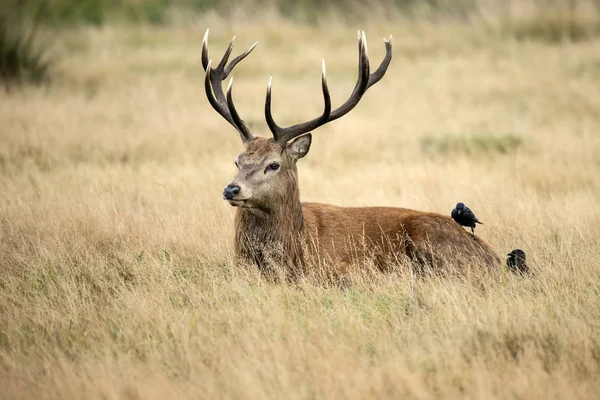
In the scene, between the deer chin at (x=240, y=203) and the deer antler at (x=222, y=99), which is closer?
the deer chin at (x=240, y=203)

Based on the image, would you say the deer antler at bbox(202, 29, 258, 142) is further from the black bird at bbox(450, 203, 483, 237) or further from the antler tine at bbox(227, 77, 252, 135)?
→ the black bird at bbox(450, 203, 483, 237)

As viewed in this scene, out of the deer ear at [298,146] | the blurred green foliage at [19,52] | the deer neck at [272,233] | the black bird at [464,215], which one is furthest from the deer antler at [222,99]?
the blurred green foliage at [19,52]

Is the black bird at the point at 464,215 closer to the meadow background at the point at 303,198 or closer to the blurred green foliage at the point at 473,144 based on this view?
the meadow background at the point at 303,198

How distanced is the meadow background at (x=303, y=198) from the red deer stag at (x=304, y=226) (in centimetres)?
31

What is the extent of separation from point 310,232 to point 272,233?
1.22ft

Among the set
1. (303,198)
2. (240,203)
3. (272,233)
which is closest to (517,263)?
(272,233)

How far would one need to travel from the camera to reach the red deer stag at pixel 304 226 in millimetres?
6445

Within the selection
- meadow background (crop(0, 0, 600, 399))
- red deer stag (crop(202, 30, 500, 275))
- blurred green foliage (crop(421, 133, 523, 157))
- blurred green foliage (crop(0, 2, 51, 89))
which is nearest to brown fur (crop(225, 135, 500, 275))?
red deer stag (crop(202, 30, 500, 275))

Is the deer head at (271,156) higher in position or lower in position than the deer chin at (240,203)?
higher

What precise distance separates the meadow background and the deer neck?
Result: 0.23 metres

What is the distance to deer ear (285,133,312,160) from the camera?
6.62 m

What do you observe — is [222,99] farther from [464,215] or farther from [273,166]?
[464,215]

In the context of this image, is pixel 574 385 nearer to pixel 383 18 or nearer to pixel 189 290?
pixel 189 290

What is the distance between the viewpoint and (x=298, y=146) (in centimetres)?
668
